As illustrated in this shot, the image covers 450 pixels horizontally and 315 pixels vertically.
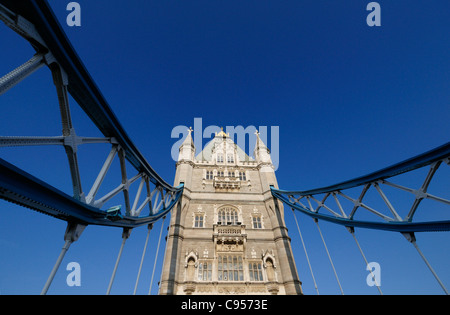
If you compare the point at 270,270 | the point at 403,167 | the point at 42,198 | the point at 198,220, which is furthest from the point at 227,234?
the point at 42,198

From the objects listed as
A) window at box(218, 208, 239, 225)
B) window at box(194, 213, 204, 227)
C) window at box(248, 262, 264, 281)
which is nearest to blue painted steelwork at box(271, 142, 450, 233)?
window at box(248, 262, 264, 281)

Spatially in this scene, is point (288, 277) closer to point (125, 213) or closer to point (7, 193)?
point (125, 213)

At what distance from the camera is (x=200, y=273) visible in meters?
16.5

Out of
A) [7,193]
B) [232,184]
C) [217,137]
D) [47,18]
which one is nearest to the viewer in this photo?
[7,193]

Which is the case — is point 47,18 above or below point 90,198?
above

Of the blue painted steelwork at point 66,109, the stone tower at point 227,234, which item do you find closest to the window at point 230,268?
the stone tower at point 227,234

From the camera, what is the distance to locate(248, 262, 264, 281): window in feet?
54.6

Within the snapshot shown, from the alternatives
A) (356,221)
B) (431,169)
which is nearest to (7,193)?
(431,169)

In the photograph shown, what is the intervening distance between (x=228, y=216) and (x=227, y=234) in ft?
8.99

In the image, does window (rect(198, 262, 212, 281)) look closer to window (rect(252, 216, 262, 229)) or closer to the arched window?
the arched window

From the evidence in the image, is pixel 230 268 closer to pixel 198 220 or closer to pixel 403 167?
pixel 198 220

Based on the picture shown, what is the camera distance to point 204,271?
54.5 feet

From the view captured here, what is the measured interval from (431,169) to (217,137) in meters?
26.6

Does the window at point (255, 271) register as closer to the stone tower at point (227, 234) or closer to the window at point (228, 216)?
the stone tower at point (227, 234)
